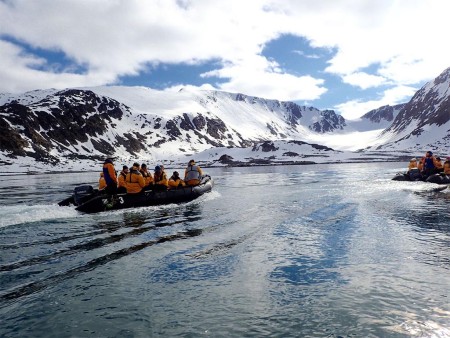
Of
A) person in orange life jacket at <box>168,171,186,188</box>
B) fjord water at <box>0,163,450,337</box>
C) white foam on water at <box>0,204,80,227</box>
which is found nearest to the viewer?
fjord water at <box>0,163,450,337</box>

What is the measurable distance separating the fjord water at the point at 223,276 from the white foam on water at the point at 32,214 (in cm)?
8

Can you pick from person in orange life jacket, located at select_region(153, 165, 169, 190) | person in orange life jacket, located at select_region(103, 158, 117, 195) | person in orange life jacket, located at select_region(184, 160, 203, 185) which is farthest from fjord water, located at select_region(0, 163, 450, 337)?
person in orange life jacket, located at select_region(184, 160, 203, 185)

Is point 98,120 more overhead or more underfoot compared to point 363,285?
more overhead

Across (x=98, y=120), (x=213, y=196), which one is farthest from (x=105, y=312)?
(x=98, y=120)

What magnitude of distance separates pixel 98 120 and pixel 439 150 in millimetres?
169915

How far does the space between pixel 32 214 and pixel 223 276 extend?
11.9 metres

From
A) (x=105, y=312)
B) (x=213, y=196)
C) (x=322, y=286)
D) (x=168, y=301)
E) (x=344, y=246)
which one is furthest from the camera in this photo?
(x=213, y=196)

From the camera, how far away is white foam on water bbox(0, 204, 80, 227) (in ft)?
56.7

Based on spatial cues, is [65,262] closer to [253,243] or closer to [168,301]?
[168,301]

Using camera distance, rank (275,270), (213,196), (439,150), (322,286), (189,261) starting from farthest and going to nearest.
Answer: (439,150)
(213,196)
(189,261)
(275,270)
(322,286)

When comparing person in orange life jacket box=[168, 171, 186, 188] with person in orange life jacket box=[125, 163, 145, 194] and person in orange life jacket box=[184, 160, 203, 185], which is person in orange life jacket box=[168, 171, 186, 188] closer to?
person in orange life jacket box=[184, 160, 203, 185]

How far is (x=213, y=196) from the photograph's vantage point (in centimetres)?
2922

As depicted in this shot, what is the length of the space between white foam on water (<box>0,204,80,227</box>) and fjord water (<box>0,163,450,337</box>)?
3.3 inches

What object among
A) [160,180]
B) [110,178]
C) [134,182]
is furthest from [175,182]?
[110,178]
